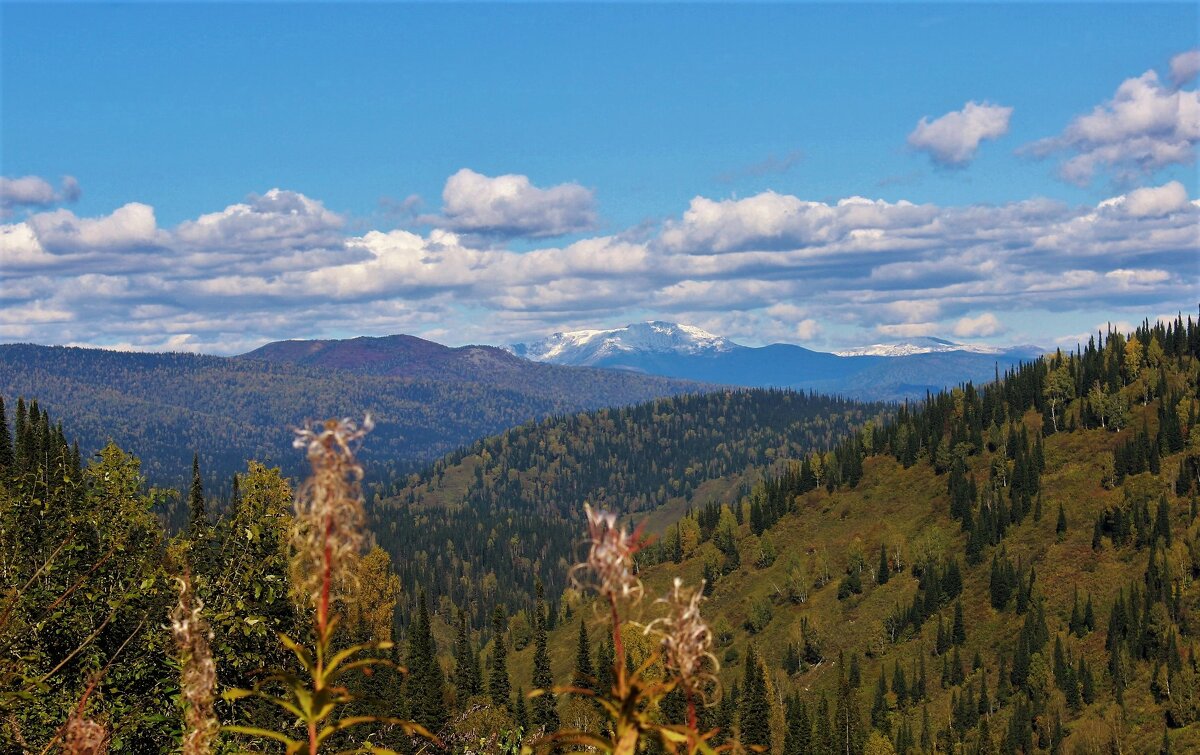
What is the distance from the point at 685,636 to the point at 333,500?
248cm

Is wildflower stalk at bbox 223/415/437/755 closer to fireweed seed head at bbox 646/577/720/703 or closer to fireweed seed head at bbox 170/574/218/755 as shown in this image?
fireweed seed head at bbox 170/574/218/755

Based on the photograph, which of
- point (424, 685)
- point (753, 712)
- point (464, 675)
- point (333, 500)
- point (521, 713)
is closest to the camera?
point (333, 500)

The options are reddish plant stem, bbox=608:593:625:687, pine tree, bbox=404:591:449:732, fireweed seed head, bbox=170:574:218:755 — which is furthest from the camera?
pine tree, bbox=404:591:449:732

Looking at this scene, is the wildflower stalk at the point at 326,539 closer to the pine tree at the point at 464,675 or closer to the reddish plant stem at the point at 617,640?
Result: the reddish plant stem at the point at 617,640

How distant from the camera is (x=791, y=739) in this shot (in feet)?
550

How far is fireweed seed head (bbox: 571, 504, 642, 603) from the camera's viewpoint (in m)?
6.48

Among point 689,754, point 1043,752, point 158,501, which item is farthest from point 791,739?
point 689,754

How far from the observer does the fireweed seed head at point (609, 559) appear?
648 centimetres

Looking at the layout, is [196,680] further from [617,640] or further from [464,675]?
[464,675]

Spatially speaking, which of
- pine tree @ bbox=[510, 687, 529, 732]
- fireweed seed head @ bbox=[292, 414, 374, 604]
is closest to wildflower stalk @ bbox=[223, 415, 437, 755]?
fireweed seed head @ bbox=[292, 414, 374, 604]

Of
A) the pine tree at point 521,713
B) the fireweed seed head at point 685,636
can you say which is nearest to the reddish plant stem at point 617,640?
the fireweed seed head at point 685,636

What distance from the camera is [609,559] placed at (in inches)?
257

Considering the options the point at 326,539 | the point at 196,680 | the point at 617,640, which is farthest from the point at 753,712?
the point at 617,640

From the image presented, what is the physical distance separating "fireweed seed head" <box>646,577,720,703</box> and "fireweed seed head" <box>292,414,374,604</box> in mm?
2035
